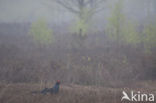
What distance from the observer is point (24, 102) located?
19.5ft

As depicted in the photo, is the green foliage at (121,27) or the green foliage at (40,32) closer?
the green foliage at (121,27)

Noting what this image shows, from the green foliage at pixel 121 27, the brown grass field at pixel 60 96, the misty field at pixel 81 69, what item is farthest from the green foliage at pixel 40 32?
the brown grass field at pixel 60 96

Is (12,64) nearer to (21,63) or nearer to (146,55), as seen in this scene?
(21,63)

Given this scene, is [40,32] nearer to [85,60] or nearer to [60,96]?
[85,60]

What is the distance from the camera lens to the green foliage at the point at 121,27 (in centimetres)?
1459

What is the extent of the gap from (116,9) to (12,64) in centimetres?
1070

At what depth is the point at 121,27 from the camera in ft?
49.6

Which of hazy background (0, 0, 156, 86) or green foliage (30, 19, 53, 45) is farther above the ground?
green foliage (30, 19, 53, 45)

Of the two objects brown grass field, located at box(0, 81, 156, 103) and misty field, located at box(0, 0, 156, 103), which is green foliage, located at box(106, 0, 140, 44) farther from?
brown grass field, located at box(0, 81, 156, 103)

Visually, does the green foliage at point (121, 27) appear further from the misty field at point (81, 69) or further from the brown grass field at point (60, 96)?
the brown grass field at point (60, 96)

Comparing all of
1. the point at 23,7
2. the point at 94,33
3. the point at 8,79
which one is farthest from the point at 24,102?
the point at 23,7

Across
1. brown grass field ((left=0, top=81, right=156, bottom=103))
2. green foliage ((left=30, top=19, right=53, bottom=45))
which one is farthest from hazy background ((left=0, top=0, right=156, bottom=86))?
brown grass field ((left=0, top=81, right=156, bottom=103))

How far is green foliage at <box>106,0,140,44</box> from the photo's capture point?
574 inches

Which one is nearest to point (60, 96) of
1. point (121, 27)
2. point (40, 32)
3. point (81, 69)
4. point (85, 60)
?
point (81, 69)
